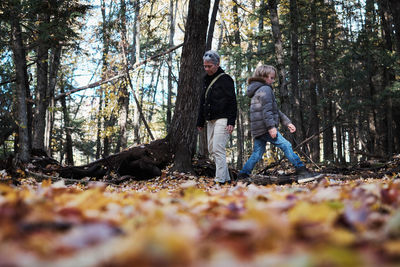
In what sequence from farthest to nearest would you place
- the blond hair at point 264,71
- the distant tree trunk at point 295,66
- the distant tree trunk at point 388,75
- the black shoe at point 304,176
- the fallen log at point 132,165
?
the distant tree trunk at point 388,75
the distant tree trunk at point 295,66
the fallen log at point 132,165
the blond hair at point 264,71
the black shoe at point 304,176

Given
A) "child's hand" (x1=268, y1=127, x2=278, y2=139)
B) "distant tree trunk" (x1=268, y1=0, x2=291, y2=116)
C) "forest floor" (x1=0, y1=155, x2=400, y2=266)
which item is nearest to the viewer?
"forest floor" (x1=0, y1=155, x2=400, y2=266)

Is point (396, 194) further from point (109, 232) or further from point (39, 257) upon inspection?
point (39, 257)

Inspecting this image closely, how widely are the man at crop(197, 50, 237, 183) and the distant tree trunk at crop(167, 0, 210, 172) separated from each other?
1.78 metres

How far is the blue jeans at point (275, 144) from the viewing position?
5.48m

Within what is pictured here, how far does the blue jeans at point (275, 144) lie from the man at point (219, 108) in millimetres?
421

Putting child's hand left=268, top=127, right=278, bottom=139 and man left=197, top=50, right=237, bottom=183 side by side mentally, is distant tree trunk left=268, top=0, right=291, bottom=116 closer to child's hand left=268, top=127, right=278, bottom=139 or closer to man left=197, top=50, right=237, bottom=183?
child's hand left=268, top=127, right=278, bottom=139

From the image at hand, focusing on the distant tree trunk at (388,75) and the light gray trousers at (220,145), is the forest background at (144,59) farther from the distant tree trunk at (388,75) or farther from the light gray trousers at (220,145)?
A: the light gray trousers at (220,145)

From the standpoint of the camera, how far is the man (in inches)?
216

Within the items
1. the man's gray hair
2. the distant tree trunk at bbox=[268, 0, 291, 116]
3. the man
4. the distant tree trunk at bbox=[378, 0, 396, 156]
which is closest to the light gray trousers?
the man

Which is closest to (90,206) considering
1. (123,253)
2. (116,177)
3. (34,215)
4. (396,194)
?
(34,215)

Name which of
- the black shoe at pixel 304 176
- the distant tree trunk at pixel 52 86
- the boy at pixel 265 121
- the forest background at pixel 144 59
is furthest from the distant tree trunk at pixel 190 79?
the distant tree trunk at pixel 52 86

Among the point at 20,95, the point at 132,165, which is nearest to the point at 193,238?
the point at 132,165

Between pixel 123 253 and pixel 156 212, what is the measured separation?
0.57m

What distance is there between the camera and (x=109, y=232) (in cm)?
93
